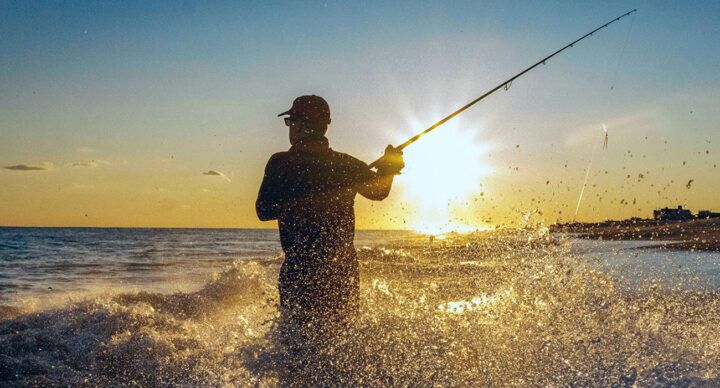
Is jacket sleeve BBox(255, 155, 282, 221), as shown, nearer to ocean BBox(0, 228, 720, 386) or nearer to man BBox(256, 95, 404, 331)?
man BBox(256, 95, 404, 331)

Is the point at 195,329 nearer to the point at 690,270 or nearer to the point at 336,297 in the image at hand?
the point at 336,297

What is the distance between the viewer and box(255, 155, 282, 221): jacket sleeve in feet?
12.0

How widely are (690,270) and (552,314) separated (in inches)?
344

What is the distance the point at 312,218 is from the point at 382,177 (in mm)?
768

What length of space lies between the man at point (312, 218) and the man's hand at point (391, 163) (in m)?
0.55

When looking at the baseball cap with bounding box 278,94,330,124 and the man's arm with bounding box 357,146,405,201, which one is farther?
the man's arm with bounding box 357,146,405,201

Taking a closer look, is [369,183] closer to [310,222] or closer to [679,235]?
[310,222]

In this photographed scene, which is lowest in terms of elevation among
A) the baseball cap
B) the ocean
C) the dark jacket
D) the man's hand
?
the ocean

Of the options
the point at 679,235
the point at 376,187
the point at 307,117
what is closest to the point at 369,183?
the point at 376,187

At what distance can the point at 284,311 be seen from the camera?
147 inches

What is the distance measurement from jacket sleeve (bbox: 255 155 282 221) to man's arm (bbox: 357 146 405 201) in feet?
1.99

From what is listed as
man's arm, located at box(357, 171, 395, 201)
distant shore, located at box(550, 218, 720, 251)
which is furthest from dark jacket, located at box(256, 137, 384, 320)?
distant shore, located at box(550, 218, 720, 251)

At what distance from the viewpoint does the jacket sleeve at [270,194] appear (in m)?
3.67

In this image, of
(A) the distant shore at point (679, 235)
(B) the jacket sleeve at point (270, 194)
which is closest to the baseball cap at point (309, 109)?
(B) the jacket sleeve at point (270, 194)
